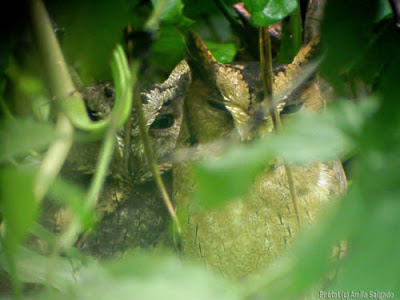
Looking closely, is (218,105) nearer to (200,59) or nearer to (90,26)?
(200,59)

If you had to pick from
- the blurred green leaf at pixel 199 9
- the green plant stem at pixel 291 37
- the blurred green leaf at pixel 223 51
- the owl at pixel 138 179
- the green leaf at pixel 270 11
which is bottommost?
the owl at pixel 138 179

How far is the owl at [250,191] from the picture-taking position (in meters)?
1.04

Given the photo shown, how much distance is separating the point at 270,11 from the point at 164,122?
82 centimetres

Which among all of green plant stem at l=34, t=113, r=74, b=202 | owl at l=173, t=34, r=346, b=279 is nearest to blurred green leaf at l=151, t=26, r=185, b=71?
green plant stem at l=34, t=113, r=74, b=202

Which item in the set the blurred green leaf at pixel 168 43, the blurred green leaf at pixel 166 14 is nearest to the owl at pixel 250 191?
the blurred green leaf at pixel 168 43

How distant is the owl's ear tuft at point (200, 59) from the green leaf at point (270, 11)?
0.41 meters

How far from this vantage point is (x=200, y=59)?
3.83 feet

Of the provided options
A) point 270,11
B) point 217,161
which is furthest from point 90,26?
point 270,11

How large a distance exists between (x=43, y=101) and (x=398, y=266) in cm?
42

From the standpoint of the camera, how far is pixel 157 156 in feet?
4.56

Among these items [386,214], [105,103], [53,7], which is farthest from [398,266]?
[105,103]

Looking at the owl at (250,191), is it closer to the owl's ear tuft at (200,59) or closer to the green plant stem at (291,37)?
the owl's ear tuft at (200,59)

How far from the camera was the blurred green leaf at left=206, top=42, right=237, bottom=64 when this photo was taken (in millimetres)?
1262

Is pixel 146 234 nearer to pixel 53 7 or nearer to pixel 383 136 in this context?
pixel 53 7
